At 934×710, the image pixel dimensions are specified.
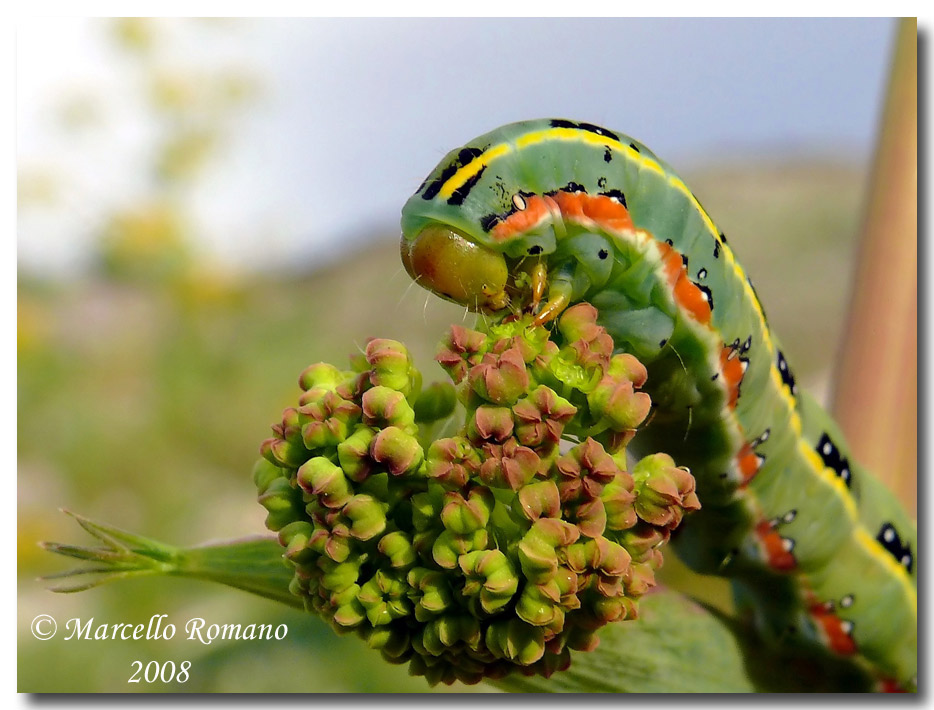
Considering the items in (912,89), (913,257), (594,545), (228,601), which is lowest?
(228,601)

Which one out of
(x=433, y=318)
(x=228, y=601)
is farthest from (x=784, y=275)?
(x=228, y=601)

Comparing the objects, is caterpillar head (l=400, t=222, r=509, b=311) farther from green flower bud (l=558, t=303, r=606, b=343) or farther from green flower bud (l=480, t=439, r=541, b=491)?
green flower bud (l=480, t=439, r=541, b=491)

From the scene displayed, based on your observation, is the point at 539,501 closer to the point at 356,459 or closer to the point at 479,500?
the point at 479,500

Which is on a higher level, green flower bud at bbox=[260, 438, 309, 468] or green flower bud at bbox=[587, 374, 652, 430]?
green flower bud at bbox=[587, 374, 652, 430]

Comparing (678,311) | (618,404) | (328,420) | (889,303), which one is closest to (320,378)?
(328,420)

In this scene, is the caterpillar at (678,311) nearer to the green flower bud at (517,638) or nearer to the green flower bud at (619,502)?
A: the green flower bud at (619,502)

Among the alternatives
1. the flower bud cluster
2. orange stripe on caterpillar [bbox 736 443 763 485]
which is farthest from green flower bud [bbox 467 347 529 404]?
orange stripe on caterpillar [bbox 736 443 763 485]

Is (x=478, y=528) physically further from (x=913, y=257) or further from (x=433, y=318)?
(x=433, y=318)
